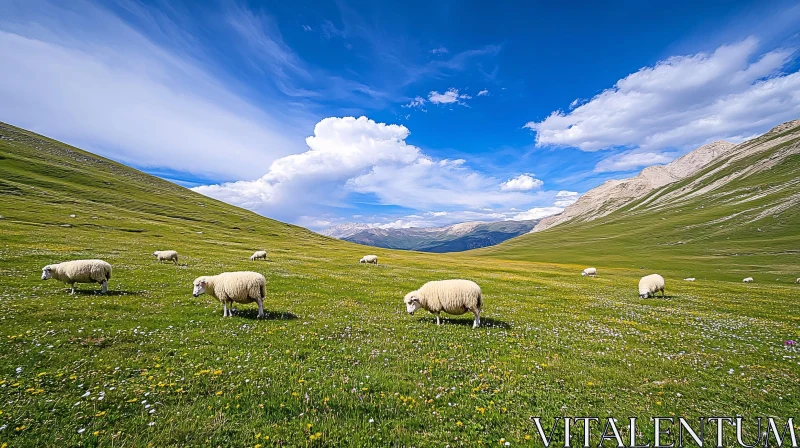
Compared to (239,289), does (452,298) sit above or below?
above

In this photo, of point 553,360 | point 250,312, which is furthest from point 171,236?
point 553,360

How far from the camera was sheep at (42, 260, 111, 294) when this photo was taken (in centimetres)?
2109

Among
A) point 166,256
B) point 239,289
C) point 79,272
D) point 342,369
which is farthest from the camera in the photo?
point 166,256

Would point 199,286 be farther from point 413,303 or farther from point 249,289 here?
point 413,303

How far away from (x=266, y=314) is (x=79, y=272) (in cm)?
1414

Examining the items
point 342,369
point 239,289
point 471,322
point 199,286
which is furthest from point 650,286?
point 199,286

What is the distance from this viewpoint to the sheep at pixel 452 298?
18.6 meters

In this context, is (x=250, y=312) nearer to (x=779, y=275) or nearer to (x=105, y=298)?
(x=105, y=298)

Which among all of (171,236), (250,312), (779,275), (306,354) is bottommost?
(171,236)

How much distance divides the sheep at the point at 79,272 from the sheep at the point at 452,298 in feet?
72.2

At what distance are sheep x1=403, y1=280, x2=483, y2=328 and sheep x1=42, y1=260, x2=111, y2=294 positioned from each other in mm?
22004

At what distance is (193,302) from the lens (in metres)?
20.6

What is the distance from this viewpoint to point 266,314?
748 inches

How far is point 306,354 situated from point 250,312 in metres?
8.74
